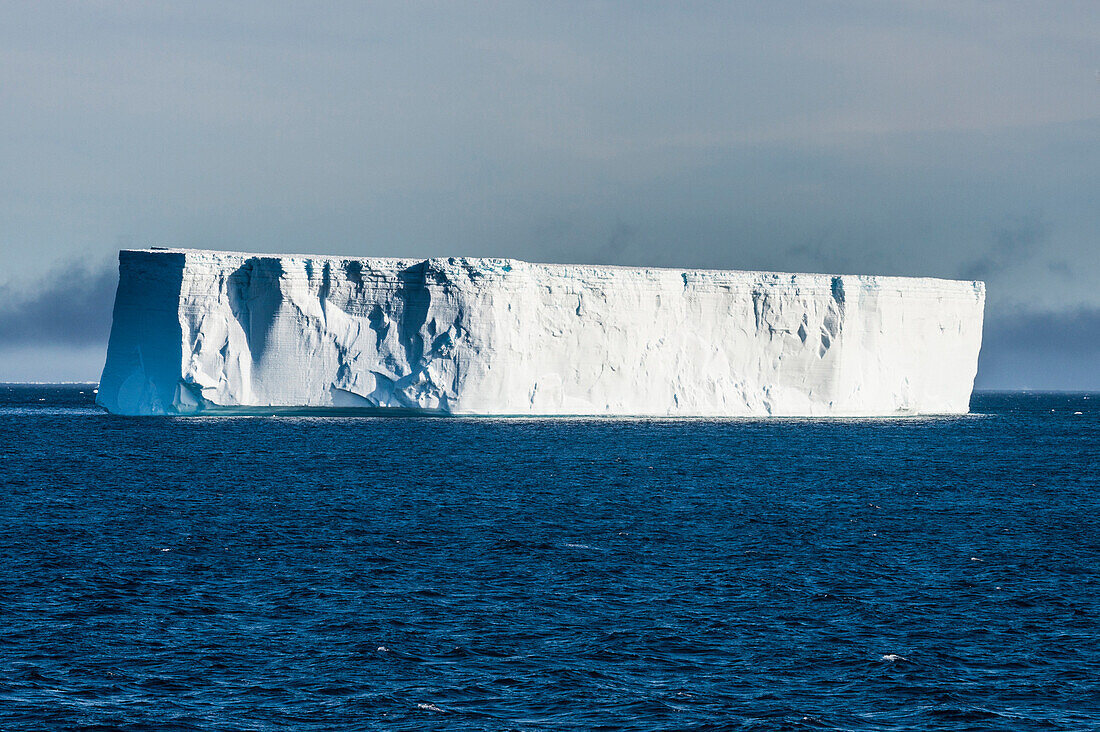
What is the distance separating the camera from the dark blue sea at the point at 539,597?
34.8 feet

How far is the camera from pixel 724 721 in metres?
10.2

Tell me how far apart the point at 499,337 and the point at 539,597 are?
85.0ft

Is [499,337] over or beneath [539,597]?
over

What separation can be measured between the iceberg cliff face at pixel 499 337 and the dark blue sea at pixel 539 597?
9.38 metres

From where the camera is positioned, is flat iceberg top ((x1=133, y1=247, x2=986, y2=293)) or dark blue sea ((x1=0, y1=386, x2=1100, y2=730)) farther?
flat iceberg top ((x1=133, y1=247, x2=986, y2=293))

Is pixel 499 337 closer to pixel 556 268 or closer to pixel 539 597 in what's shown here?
pixel 556 268

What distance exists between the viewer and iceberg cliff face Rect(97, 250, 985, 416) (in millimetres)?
39406

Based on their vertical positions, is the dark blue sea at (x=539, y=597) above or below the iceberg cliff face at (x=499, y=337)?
below

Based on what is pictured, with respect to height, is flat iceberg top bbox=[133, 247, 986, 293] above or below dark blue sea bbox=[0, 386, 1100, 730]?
above

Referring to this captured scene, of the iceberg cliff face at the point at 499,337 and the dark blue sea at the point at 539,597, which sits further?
the iceberg cliff face at the point at 499,337

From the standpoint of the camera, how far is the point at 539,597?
1475 cm

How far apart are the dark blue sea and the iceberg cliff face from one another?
9381 millimetres

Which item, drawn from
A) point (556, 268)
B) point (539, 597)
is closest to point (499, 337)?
point (556, 268)

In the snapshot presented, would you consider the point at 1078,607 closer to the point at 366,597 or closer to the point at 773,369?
the point at 366,597
